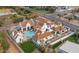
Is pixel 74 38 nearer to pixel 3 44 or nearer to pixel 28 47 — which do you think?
pixel 28 47

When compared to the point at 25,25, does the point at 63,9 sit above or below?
above

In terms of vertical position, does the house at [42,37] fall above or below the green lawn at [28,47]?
above

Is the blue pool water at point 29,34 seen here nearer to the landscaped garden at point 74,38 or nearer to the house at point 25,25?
the house at point 25,25

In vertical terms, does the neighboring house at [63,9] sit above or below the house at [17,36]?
above

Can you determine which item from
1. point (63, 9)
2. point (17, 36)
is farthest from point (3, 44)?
point (63, 9)

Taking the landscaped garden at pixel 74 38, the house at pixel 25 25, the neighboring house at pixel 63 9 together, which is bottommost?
the landscaped garden at pixel 74 38

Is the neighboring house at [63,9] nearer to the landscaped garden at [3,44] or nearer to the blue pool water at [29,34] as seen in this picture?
the blue pool water at [29,34]

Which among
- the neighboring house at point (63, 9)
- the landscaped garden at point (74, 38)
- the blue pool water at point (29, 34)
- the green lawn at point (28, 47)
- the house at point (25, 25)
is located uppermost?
the neighboring house at point (63, 9)

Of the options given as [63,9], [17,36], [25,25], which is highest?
[63,9]

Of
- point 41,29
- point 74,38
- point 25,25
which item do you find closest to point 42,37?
point 41,29

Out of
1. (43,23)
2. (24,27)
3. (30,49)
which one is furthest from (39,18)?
(30,49)

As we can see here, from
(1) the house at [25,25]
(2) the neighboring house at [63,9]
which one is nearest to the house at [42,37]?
(1) the house at [25,25]

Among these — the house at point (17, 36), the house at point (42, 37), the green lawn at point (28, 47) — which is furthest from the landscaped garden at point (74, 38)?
the house at point (17, 36)
